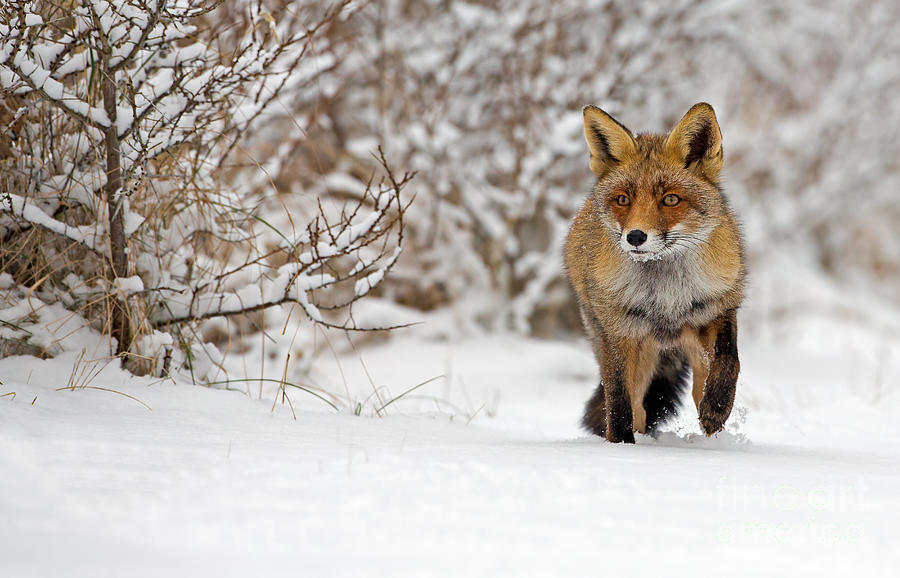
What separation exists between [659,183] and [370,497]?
1.88 metres

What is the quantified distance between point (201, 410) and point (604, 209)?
5.84ft

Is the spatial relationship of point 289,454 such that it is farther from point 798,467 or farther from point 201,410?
point 798,467

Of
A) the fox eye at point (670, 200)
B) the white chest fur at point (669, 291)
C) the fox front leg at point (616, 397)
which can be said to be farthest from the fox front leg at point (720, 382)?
the fox eye at point (670, 200)

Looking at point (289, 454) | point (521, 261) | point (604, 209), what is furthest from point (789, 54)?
point (289, 454)

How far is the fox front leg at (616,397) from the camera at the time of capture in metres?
3.57

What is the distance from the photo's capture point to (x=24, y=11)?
3.11 metres

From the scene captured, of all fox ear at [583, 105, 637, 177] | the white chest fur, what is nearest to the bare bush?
fox ear at [583, 105, 637, 177]

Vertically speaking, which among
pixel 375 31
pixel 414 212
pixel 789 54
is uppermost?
pixel 789 54

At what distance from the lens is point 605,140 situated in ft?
11.8

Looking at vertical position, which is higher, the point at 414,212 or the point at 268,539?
the point at 414,212

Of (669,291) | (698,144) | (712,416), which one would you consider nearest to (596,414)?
(712,416)

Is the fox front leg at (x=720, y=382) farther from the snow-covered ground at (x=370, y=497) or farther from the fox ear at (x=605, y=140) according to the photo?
the fox ear at (x=605, y=140)

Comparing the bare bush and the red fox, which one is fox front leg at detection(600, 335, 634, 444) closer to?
the red fox

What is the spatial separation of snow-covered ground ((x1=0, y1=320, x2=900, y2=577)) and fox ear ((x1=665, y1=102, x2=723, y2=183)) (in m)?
1.13
